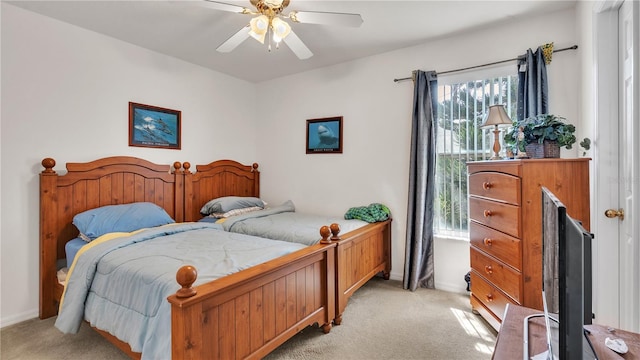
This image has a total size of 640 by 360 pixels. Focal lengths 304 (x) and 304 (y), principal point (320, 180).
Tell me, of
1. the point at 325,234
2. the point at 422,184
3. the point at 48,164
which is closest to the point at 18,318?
the point at 48,164

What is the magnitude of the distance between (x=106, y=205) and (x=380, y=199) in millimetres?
2753

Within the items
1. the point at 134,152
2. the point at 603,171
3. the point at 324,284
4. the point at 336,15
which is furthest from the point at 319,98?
the point at 603,171

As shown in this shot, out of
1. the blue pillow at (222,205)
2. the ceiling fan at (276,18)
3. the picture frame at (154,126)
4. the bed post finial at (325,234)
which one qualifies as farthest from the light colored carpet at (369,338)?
the ceiling fan at (276,18)

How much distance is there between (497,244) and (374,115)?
1.91m

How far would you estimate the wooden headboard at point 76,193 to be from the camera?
8.14ft

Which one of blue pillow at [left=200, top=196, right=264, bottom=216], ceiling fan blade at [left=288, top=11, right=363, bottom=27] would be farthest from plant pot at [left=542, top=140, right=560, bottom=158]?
blue pillow at [left=200, top=196, right=264, bottom=216]

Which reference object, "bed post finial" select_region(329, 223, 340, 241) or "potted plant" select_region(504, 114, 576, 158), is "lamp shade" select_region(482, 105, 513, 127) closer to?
"potted plant" select_region(504, 114, 576, 158)

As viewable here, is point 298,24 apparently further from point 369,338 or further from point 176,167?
point 369,338

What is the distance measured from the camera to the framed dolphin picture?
371 centimetres

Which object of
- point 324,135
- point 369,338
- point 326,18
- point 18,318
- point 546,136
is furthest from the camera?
point 324,135

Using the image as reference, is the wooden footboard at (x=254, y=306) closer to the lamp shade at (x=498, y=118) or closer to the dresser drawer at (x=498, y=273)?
the dresser drawer at (x=498, y=273)

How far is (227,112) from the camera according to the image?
4.12 metres

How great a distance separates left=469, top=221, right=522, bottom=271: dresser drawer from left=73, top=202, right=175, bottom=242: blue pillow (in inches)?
109

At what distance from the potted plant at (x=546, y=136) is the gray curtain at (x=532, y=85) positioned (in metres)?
0.64
